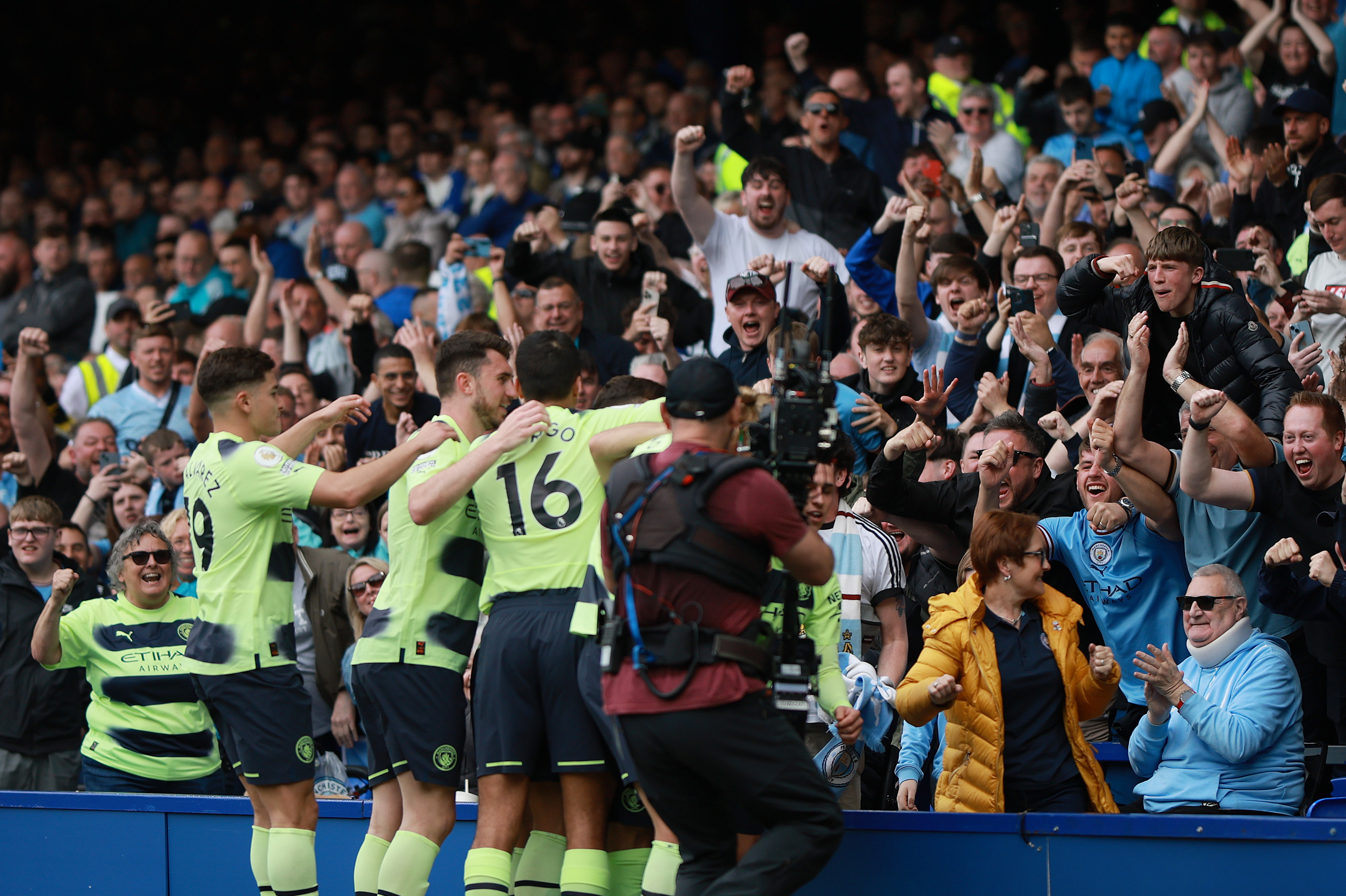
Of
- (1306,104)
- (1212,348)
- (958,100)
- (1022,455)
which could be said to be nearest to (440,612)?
(1022,455)

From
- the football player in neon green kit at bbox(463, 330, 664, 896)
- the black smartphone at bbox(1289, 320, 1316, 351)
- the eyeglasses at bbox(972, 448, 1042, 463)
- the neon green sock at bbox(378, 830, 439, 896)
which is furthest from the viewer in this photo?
the black smartphone at bbox(1289, 320, 1316, 351)

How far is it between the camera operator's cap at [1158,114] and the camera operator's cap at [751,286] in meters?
4.45

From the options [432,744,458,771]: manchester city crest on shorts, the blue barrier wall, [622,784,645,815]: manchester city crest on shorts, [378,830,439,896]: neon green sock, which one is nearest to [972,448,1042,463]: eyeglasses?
the blue barrier wall

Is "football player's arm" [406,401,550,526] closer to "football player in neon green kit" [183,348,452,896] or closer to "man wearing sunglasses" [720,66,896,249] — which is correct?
"football player in neon green kit" [183,348,452,896]

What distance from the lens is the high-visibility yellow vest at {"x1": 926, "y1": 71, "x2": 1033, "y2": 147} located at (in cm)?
1257

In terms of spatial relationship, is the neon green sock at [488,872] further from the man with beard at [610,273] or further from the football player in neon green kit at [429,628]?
the man with beard at [610,273]

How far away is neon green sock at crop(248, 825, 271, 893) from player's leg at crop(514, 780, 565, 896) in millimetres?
1083

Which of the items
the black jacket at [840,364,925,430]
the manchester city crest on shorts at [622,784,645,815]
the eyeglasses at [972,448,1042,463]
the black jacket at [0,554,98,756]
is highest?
the black jacket at [840,364,925,430]

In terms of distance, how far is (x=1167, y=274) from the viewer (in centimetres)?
716

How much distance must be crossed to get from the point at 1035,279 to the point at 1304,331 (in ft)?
5.03

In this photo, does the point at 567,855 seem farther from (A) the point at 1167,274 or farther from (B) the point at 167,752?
(A) the point at 1167,274

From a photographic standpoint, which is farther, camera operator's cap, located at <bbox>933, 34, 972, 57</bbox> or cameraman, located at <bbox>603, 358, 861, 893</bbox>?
camera operator's cap, located at <bbox>933, 34, 972, 57</bbox>

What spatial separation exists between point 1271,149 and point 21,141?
51.4 ft

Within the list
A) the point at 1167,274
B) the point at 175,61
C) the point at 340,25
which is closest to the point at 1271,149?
the point at 1167,274
